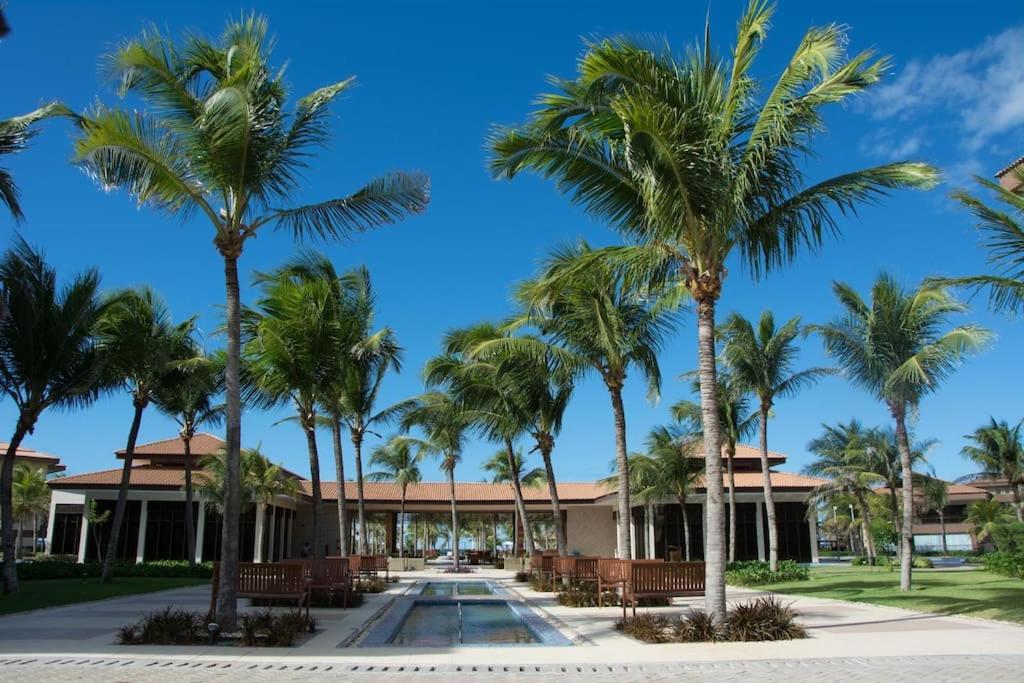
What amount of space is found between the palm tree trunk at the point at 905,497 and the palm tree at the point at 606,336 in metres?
6.23

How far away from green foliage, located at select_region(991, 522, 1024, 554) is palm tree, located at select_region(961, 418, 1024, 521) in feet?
54.3

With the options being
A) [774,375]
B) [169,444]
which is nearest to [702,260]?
[774,375]

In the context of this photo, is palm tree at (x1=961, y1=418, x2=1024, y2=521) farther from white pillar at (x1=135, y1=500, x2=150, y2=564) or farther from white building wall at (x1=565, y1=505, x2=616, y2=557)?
white pillar at (x1=135, y1=500, x2=150, y2=564)

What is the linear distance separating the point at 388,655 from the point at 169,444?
32366 mm

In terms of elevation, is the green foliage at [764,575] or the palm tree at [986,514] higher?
the palm tree at [986,514]

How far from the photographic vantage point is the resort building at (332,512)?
33.4 meters

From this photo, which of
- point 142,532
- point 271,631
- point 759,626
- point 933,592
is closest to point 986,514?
point 933,592

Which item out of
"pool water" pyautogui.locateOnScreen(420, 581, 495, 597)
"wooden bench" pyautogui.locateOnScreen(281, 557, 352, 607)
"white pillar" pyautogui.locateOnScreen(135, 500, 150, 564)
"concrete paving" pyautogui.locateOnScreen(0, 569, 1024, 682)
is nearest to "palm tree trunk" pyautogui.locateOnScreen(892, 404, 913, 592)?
"concrete paving" pyautogui.locateOnScreen(0, 569, 1024, 682)

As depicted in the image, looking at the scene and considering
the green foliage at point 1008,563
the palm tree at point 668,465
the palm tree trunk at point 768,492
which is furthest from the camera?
the palm tree at point 668,465

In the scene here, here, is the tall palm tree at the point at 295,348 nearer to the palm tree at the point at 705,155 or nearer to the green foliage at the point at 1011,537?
the palm tree at the point at 705,155

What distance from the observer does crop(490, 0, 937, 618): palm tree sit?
1072cm

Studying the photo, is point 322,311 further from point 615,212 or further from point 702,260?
point 702,260

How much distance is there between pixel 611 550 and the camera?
44719 mm

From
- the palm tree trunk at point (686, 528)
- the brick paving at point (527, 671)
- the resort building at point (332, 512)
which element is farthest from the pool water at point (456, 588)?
the brick paving at point (527, 671)
